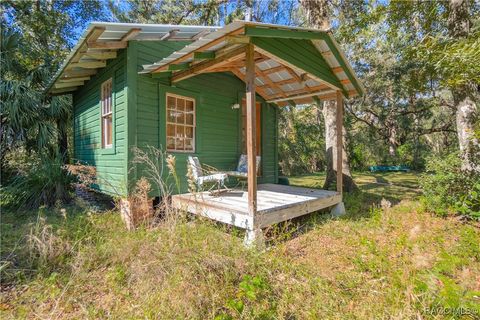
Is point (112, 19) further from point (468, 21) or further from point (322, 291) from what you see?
point (322, 291)

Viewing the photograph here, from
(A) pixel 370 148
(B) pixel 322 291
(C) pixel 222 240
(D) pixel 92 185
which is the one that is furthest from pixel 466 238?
(A) pixel 370 148

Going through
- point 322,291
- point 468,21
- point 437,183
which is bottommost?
point 322,291

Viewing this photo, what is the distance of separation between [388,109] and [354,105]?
6.69ft

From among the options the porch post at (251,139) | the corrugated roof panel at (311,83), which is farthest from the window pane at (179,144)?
the corrugated roof panel at (311,83)

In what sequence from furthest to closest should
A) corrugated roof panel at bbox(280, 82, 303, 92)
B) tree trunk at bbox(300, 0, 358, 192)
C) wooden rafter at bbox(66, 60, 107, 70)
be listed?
1. tree trunk at bbox(300, 0, 358, 192)
2. corrugated roof panel at bbox(280, 82, 303, 92)
3. wooden rafter at bbox(66, 60, 107, 70)

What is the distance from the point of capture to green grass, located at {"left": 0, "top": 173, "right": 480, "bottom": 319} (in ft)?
6.74

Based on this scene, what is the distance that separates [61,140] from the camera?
293 inches

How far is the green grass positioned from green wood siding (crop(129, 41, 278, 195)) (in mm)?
1896

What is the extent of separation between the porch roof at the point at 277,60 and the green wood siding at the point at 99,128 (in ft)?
2.68

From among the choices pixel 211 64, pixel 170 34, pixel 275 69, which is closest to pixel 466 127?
pixel 275 69

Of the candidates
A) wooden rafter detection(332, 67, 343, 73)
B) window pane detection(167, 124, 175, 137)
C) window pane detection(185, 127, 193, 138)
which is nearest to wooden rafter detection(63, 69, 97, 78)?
window pane detection(167, 124, 175, 137)

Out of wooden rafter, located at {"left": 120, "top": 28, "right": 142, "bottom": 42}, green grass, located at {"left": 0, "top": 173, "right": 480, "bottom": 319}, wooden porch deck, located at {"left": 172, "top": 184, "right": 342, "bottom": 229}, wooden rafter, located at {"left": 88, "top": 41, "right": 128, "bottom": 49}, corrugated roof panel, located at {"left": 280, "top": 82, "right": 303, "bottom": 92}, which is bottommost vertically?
green grass, located at {"left": 0, "top": 173, "right": 480, "bottom": 319}

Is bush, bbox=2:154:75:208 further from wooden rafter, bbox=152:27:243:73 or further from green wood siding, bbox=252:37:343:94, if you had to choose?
green wood siding, bbox=252:37:343:94

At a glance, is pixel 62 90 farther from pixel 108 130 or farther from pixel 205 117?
pixel 205 117
